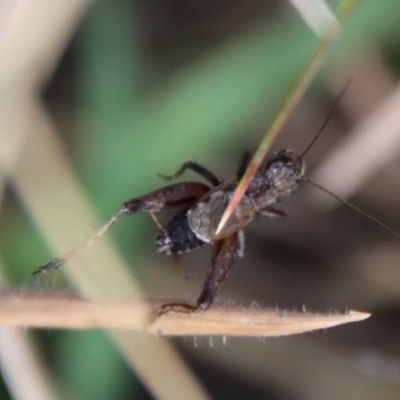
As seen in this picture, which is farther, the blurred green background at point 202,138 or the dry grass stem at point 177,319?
the blurred green background at point 202,138

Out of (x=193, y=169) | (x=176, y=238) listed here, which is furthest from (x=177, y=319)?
(x=193, y=169)

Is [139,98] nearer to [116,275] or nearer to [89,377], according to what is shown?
[116,275]

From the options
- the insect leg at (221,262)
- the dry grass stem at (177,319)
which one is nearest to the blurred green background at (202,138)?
the insect leg at (221,262)

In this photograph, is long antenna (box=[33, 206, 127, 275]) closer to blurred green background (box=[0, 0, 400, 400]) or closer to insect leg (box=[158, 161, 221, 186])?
blurred green background (box=[0, 0, 400, 400])

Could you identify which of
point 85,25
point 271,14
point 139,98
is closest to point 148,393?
point 139,98

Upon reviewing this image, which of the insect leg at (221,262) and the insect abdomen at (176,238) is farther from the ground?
the insect abdomen at (176,238)

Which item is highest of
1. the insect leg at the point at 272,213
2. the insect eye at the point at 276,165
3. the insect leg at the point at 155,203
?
the insect leg at the point at 155,203

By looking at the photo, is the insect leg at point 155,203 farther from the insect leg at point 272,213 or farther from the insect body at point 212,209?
the insect leg at point 272,213
